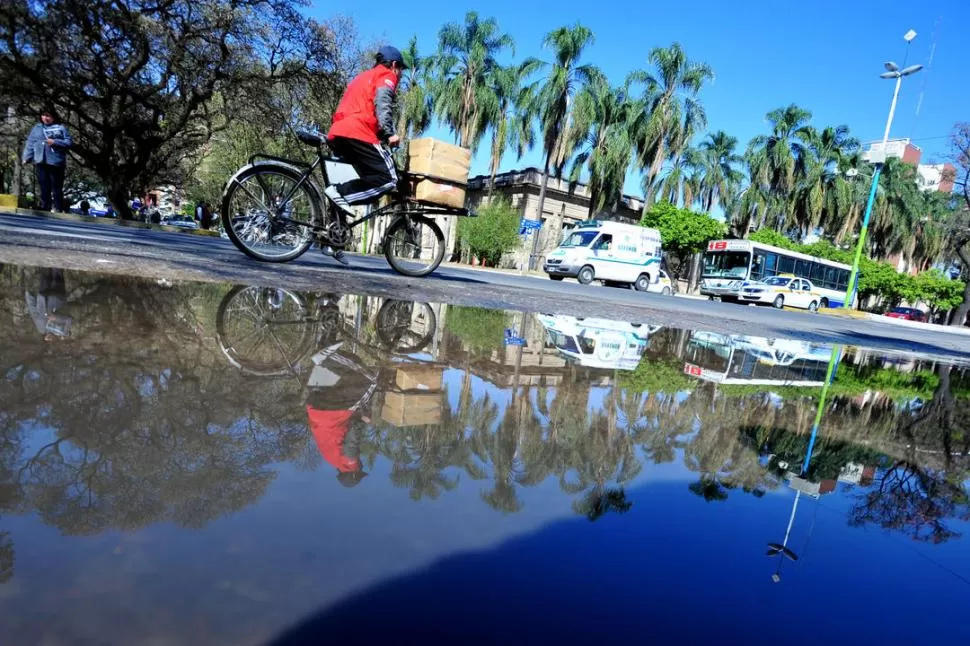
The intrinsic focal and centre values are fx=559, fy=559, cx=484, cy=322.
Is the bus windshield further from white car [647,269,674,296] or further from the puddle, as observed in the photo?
the puddle

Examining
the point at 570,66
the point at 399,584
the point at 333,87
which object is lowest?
the point at 399,584

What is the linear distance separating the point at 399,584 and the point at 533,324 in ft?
10.3

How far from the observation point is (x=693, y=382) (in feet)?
8.27

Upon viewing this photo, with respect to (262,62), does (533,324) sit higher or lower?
lower

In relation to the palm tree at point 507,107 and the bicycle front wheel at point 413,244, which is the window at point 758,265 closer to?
the palm tree at point 507,107

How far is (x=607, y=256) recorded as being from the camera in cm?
2281

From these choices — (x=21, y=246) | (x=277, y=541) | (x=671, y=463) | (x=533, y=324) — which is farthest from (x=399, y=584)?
(x=21, y=246)

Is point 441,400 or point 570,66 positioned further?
point 570,66

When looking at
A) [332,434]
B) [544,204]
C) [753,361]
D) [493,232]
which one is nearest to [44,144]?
[332,434]

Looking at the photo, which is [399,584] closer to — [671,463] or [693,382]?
[671,463]

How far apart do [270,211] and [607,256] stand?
19378 millimetres

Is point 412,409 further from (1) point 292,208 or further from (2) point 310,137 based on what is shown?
(1) point 292,208

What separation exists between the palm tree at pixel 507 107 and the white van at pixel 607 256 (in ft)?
35.2

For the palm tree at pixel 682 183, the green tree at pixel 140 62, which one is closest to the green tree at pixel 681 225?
the palm tree at pixel 682 183
